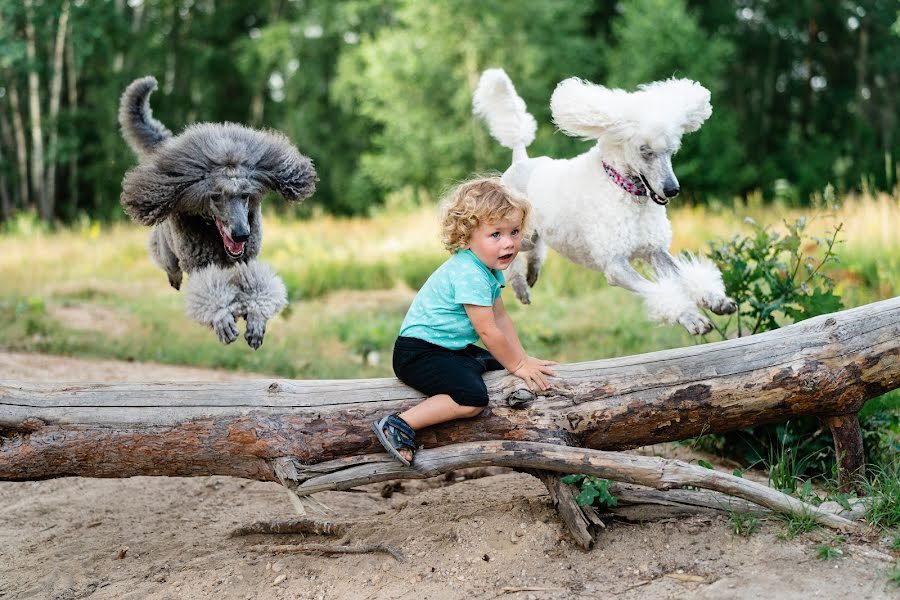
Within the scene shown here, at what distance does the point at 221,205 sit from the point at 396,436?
1503 millimetres

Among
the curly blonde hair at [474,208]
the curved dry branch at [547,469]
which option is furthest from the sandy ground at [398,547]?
the curly blonde hair at [474,208]

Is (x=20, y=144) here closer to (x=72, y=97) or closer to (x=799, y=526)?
(x=72, y=97)

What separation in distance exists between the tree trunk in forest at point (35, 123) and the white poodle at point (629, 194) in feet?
55.0

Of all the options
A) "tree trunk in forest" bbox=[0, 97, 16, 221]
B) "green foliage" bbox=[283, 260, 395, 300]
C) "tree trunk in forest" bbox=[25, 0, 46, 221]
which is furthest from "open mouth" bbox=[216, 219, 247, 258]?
"tree trunk in forest" bbox=[0, 97, 16, 221]

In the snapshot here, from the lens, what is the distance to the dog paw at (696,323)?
3.55 metres

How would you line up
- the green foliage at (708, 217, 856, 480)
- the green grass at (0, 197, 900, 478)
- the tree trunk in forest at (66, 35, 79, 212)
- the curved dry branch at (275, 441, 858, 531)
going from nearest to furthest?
the curved dry branch at (275, 441, 858, 531), the green foliage at (708, 217, 856, 480), the green grass at (0, 197, 900, 478), the tree trunk in forest at (66, 35, 79, 212)

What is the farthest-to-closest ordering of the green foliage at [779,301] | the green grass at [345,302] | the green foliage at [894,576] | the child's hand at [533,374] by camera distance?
the green grass at [345,302]
the green foliage at [779,301]
the child's hand at [533,374]
the green foliage at [894,576]

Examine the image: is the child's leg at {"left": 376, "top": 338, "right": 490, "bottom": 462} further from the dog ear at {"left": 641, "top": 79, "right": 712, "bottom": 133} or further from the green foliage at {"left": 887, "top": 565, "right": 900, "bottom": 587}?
the green foliage at {"left": 887, "top": 565, "right": 900, "bottom": 587}

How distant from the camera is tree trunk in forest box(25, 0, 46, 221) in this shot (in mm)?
17750

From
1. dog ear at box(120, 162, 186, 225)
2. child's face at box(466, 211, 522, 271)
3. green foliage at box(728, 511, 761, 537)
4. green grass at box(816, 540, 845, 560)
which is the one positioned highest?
dog ear at box(120, 162, 186, 225)

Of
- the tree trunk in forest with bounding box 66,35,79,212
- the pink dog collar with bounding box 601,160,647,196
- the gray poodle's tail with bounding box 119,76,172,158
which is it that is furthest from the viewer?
the tree trunk in forest with bounding box 66,35,79,212

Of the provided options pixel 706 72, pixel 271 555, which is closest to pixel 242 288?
pixel 271 555

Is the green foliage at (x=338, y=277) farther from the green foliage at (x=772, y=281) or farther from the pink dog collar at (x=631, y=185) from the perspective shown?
the pink dog collar at (x=631, y=185)

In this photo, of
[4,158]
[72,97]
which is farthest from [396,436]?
[4,158]
